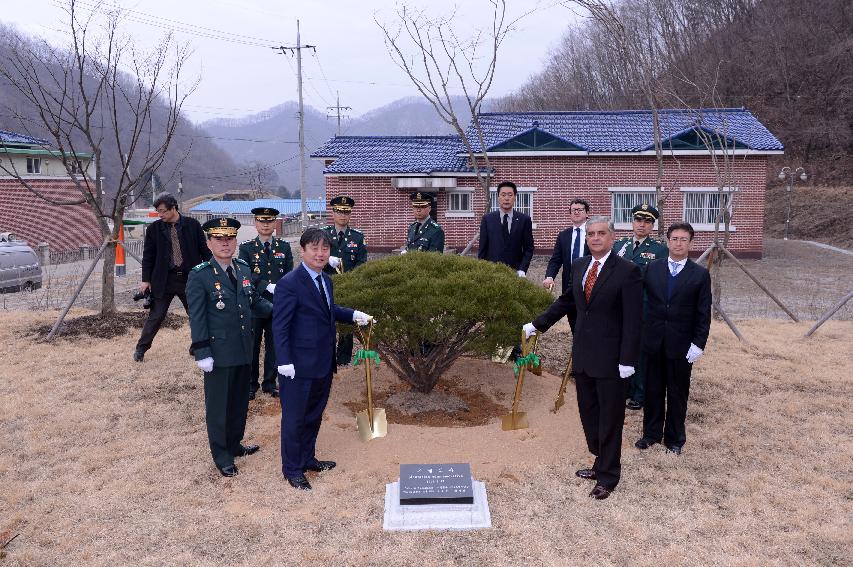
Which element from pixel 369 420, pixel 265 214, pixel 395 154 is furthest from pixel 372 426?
pixel 395 154

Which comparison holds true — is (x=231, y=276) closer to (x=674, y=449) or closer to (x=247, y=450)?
(x=247, y=450)

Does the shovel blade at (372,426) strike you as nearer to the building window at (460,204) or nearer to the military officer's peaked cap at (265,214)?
the military officer's peaked cap at (265,214)

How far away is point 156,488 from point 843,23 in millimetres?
44066

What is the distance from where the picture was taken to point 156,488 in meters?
4.60

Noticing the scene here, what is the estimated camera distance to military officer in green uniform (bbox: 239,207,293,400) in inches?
249

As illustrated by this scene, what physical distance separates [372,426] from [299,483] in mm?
915

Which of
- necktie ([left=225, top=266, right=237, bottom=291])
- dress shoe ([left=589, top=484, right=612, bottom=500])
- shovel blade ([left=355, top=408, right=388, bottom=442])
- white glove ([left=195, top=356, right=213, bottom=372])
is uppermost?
necktie ([left=225, top=266, right=237, bottom=291])

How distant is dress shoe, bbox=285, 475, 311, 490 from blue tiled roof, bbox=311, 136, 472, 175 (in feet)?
56.2

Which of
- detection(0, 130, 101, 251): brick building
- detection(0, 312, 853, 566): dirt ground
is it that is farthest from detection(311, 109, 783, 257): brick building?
detection(0, 130, 101, 251): brick building

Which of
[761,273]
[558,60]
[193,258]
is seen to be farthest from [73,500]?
[558,60]

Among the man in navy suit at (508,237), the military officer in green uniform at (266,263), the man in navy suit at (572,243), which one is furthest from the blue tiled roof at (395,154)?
the military officer in green uniform at (266,263)

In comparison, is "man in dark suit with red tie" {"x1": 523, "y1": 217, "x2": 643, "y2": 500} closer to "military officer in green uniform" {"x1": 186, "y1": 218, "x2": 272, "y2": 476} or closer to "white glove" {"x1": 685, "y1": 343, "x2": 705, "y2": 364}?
"white glove" {"x1": 685, "y1": 343, "x2": 705, "y2": 364}

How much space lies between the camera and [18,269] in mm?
15422

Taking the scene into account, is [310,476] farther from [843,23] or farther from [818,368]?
[843,23]
